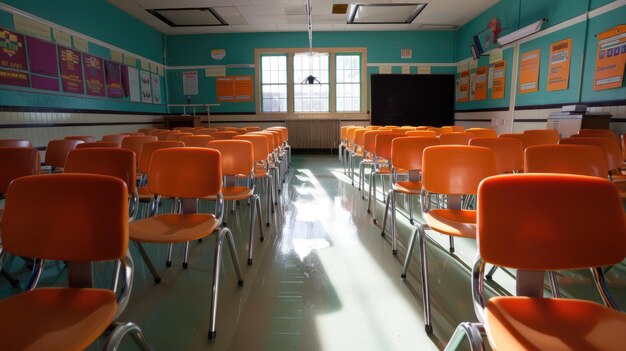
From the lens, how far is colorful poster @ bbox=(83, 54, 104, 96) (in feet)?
21.2

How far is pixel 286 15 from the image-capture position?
8.56 metres

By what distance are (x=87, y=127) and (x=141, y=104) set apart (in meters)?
2.39

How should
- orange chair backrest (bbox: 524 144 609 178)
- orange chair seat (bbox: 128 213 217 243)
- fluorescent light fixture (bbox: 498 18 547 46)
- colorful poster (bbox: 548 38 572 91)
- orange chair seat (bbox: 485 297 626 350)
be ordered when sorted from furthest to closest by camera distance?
fluorescent light fixture (bbox: 498 18 547 46) → colorful poster (bbox: 548 38 572 91) → orange chair backrest (bbox: 524 144 609 178) → orange chair seat (bbox: 128 213 217 243) → orange chair seat (bbox: 485 297 626 350)

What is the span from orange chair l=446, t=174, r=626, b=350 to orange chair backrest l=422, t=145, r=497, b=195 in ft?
3.18

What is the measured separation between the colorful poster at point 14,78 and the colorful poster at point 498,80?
8534 mm

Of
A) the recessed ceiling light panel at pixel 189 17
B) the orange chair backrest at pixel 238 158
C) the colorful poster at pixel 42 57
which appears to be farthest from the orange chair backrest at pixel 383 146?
the recessed ceiling light panel at pixel 189 17

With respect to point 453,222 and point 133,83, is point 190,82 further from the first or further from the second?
point 453,222

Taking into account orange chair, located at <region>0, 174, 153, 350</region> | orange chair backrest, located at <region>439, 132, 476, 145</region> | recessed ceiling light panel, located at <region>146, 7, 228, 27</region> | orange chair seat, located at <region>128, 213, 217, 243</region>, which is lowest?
orange chair seat, located at <region>128, 213, 217, 243</region>

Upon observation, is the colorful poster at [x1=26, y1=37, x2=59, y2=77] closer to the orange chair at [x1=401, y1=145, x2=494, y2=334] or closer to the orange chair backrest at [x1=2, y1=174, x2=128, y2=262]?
the orange chair backrest at [x1=2, y1=174, x2=128, y2=262]

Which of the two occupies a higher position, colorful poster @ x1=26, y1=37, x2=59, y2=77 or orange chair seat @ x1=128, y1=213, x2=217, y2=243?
colorful poster @ x1=26, y1=37, x2=59, y2=77

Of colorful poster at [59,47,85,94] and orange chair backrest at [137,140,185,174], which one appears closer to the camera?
orange chair backrest at [137,140,185,174]

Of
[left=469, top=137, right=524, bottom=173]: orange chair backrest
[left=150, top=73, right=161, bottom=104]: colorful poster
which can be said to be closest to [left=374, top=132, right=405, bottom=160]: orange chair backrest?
[left=469, top=137, right=524, bottom=173]: orange chair backrest

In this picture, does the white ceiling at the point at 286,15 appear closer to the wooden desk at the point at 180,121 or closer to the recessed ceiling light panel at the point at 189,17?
the recessed ceiling light panel at the point at 189,17

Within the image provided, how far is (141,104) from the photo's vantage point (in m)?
8.66
